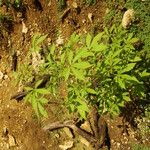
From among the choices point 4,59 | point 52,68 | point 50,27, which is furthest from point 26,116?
point 52,68

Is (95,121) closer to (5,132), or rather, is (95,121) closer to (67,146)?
(67,146)

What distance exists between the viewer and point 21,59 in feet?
17.1

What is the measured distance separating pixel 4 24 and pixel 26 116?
1313 millimetres

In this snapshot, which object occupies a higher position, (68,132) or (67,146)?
(68,132)

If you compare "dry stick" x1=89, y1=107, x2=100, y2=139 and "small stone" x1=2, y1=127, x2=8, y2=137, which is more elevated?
"small stone" x1=2, y1=127, x2=8, y2=137

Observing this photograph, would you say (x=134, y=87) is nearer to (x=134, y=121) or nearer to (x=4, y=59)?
(x=134, y=121)

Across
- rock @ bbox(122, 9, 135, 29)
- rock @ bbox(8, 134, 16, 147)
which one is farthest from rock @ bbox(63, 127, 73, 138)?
rock @ bbox(122, 9, 135, 29)

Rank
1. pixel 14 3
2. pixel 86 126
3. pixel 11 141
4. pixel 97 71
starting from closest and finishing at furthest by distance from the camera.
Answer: pixel 97 71
pixel 86 126
pixel 11 141
pixel 14 3

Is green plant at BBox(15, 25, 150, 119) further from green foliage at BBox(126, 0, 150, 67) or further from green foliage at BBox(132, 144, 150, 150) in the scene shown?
green foliage at BBox(132, 144, 150, 150)

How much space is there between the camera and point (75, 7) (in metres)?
4.97

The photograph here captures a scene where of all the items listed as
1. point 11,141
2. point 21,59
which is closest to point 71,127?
point 11,141

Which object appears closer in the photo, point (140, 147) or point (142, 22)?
point (140, 147)

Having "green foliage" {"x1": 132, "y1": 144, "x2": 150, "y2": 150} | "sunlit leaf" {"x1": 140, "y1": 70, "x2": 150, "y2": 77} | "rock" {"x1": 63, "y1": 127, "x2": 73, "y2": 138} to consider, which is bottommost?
"green foliage" {"x1": 132, "y1": 144, "x2": 150, "y2": 150}

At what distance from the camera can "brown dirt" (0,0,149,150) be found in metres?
4.77
